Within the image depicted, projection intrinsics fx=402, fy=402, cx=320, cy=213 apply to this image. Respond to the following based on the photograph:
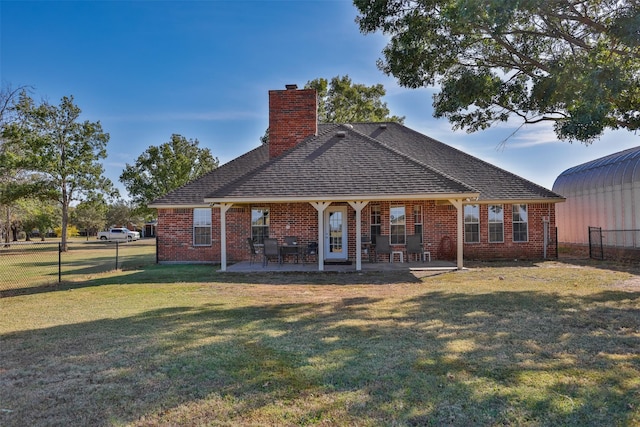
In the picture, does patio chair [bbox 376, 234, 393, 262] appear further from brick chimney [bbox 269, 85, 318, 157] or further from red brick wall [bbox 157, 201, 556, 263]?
brick chimney [bbox 269, 85, 318, 157]

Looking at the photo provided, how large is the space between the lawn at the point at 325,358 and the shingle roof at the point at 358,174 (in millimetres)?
4181

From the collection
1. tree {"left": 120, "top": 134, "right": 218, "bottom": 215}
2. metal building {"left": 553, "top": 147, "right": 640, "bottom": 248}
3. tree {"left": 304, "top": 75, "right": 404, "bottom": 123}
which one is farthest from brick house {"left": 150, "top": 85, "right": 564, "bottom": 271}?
tree {"left": 120, "top": 134, "right": 218, "bottom": 215}

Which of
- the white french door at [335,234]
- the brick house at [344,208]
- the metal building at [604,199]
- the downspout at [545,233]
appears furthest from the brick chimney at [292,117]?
the metal building at [604,199]

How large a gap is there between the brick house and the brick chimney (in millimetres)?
42

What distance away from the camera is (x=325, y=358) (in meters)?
4.73

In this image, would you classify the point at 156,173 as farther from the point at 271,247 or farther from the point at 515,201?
the point at 515,201

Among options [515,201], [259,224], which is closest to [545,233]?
[515,201]

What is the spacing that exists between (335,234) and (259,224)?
10.1ft

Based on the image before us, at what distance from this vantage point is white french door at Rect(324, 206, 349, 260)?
50.4ft

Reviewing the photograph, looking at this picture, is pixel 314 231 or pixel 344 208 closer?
pixel 344 208

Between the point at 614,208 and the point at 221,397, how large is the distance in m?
17.9

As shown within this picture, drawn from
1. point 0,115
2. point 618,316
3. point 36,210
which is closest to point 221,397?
point 618,316

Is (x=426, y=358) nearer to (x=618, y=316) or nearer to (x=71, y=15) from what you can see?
(x=618, y=316)

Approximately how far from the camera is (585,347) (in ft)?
16.8
